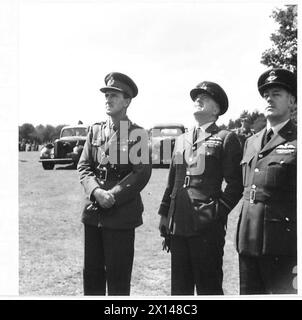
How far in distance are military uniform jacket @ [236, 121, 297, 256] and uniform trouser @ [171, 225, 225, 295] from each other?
165 millimetres

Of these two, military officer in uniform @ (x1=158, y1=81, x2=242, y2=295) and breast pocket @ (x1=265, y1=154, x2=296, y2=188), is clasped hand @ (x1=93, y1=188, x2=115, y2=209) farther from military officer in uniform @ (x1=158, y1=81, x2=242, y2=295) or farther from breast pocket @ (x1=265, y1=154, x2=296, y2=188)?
breast pocket @ (x1=265, y1=154, x2=296, y2=188)

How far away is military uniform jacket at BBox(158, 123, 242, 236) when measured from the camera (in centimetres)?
227

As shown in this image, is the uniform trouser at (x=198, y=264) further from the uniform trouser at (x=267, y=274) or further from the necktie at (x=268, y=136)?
the necktie at (x=268, y=136)

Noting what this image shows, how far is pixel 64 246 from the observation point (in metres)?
3.38

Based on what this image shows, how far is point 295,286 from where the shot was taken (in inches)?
87.4

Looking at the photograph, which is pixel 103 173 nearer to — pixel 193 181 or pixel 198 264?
pixel 193 181

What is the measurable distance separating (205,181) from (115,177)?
541mm

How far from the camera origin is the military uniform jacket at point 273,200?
2111 mm

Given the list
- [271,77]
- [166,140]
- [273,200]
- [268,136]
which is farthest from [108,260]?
[271,77]

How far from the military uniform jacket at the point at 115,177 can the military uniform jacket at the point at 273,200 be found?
64cm

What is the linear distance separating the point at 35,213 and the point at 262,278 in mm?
2750

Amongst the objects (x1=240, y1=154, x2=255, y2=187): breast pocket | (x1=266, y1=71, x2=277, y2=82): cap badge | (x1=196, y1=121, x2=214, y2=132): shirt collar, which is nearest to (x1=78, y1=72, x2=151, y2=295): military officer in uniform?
(x1=196, y1=121, x2=214, y2=132): shirt collar

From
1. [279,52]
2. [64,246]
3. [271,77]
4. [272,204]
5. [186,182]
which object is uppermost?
[279,52]
